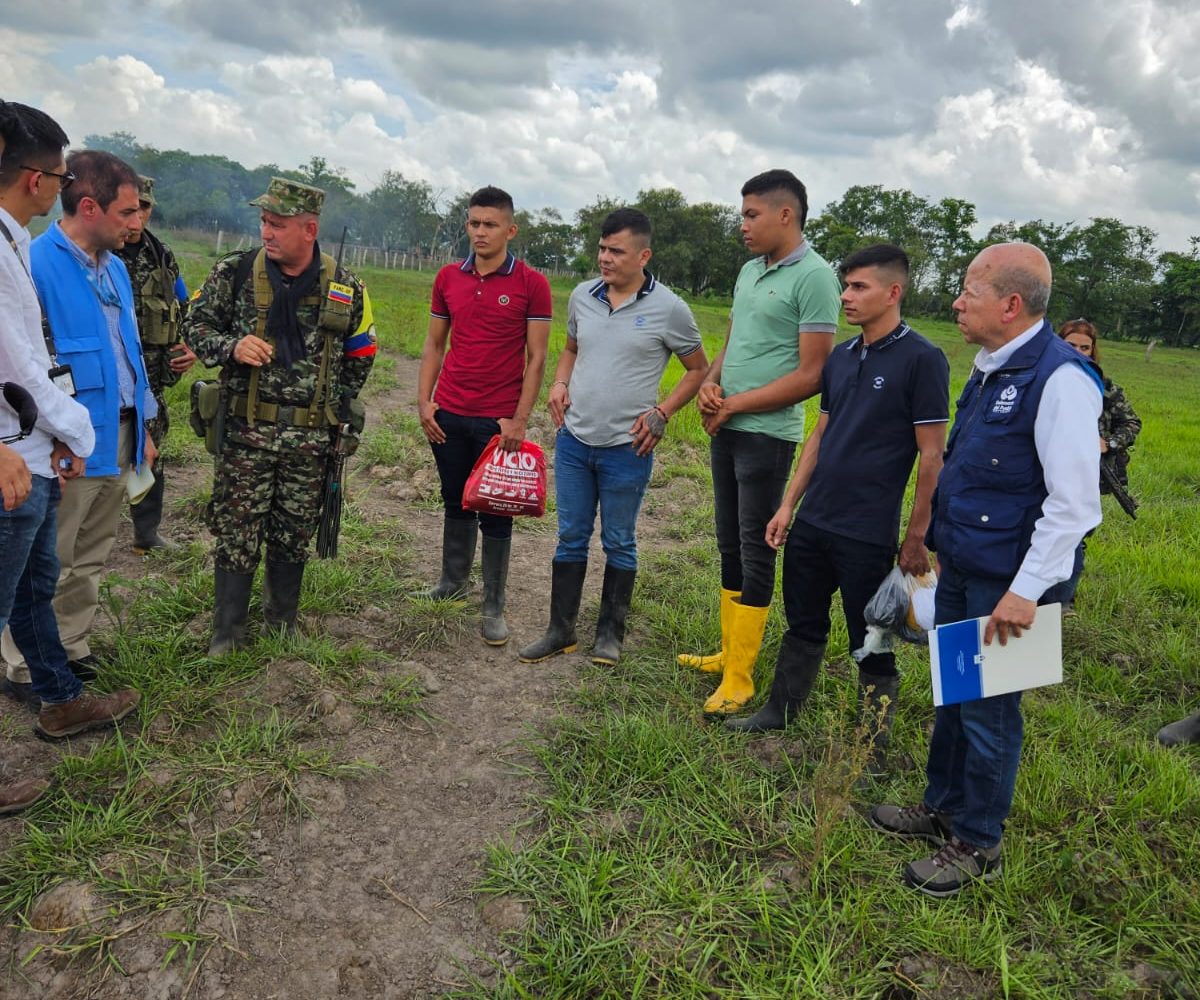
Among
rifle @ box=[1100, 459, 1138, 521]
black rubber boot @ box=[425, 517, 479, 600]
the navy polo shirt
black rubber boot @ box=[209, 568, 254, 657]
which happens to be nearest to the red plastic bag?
black rubber boot @ box=[425, 517, 479, 600]

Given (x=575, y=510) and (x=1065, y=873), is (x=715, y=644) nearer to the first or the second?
(x=575, y=510)

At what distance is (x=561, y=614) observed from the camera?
12.7 ft

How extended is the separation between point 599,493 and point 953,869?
6.76ft

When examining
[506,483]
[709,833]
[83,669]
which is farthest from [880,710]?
[83,669]

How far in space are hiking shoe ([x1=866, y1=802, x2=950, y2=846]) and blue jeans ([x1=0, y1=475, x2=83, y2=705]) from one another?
9.36 ft

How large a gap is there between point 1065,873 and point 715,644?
71.8 inches

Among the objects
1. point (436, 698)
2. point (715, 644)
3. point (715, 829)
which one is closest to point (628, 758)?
point (715, 829)

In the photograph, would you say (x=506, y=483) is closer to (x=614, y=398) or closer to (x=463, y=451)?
(x=463, y=451)

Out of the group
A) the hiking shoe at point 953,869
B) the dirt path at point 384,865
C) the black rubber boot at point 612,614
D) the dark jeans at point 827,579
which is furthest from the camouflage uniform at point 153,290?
the hiking shoe at point 953,869

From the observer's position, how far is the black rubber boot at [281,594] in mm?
3549

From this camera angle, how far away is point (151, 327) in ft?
14.0

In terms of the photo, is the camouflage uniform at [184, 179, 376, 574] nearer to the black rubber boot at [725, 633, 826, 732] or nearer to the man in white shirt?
the man in white shirt

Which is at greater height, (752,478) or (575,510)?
(752,478)

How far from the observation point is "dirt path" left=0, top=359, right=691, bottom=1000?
2066mm
